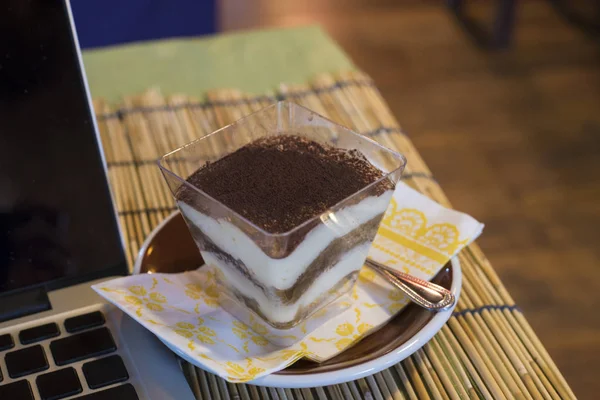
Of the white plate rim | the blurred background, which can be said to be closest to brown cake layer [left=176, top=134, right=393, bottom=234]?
the white plate rim

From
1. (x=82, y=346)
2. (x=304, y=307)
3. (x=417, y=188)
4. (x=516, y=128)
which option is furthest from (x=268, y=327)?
(x=516, y=128)

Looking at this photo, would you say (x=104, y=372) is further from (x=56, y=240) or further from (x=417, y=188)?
(x=417, y=188)

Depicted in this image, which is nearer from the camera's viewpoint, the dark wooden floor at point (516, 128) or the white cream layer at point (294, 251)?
the white cream layer at point (294, 251)

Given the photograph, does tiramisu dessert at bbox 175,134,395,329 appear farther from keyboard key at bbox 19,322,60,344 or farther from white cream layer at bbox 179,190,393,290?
keyboard key at bbox 19,322,60,344

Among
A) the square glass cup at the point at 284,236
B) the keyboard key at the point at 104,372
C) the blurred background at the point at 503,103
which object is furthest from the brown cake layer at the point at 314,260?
the blurred background at the point at 503,103

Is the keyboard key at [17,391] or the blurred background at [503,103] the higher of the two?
the keyboard key at [17,391]

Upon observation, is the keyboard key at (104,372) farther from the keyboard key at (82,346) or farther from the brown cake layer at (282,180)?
the brown cake layer at (282,180)

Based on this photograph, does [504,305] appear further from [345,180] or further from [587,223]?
[587,223]
